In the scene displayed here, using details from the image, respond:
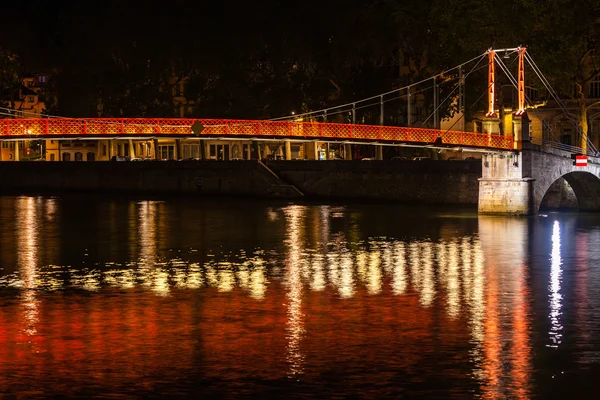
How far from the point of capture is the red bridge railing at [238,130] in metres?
69.2

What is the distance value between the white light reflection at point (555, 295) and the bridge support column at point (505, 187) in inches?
441

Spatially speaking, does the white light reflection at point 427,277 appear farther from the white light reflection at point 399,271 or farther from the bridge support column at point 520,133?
the bridge support column at point 520,133

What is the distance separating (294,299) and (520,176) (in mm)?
34016

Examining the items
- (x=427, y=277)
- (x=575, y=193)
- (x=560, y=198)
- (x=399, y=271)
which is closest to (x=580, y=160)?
(x=575, y=193)

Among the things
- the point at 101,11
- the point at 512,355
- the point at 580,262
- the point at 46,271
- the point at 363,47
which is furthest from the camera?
the point at 101,11

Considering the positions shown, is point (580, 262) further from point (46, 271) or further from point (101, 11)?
point (101, 11)

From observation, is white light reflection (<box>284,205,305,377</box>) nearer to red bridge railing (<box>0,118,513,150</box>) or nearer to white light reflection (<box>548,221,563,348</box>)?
white light reflection (<box>548,221,563,348</box>)

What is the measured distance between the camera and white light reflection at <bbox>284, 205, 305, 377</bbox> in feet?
83.8

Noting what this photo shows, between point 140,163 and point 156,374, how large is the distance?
7333 centimetres

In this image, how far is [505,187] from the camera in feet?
220

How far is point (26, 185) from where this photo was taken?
10188 cm

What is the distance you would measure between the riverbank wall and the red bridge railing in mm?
9254

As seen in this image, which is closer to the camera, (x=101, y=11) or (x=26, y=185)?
(x=101, y=11)

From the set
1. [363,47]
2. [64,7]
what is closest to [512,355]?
[363,47]
